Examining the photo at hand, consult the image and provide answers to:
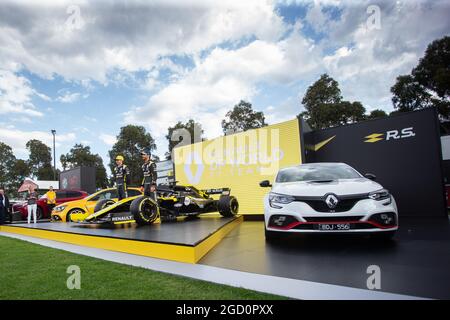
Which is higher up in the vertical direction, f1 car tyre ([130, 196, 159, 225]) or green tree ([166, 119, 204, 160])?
green tree ([166, 119, 204, 160])

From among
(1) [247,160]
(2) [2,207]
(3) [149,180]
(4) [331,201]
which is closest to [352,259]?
(4) [331,201]

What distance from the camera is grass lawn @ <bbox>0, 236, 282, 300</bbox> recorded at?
245 centimetres

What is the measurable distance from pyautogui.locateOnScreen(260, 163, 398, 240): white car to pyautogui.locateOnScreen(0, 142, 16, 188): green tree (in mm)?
71122

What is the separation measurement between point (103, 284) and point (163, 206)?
460 centimetres

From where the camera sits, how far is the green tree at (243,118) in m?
38.4

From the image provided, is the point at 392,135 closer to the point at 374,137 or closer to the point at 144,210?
the point at 374,137

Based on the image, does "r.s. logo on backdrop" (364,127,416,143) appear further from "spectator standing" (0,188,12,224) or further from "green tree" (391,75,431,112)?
"green tree" (391,75,431,112)

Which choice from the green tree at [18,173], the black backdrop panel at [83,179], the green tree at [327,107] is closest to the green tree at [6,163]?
the green tree at [18,173]

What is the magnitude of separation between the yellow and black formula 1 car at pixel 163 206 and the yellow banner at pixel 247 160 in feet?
7.04

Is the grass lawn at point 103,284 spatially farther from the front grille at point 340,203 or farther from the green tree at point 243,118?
the green tree at point 243,118

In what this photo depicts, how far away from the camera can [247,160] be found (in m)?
10.6

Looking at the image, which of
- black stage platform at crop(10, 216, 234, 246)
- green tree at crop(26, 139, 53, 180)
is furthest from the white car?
green tree at crop(26, 139, 53, 180)
